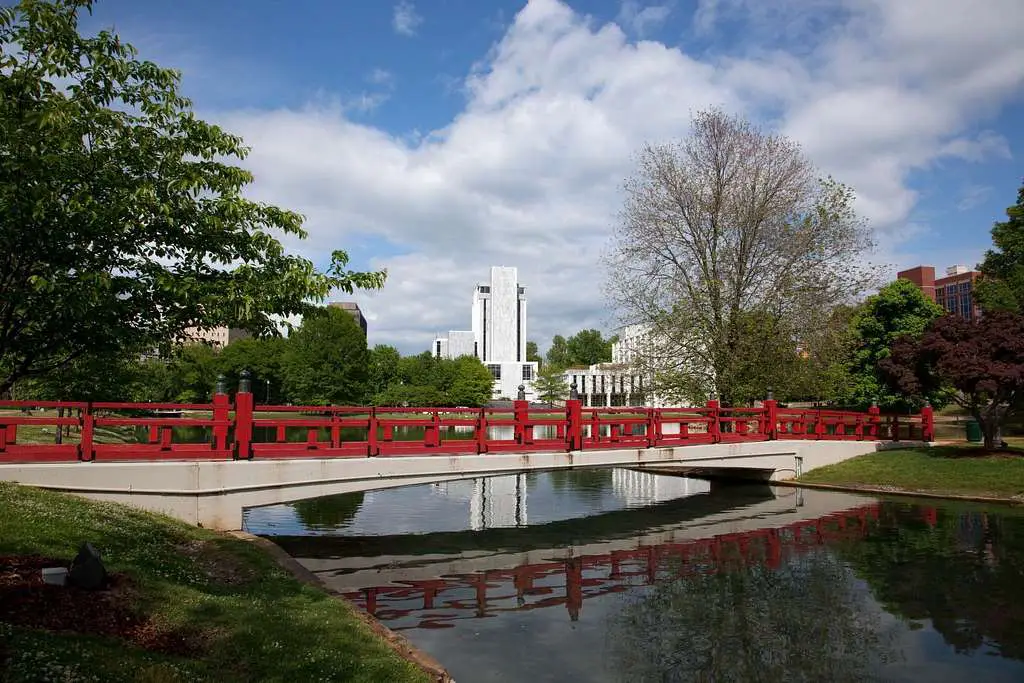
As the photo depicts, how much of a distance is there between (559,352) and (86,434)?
15582 centimetres

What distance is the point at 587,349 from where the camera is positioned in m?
163

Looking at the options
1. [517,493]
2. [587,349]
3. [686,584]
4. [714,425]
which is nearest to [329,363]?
[517,493]

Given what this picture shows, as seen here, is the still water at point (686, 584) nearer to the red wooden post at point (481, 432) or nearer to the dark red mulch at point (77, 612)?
the red wooden post at point (481, 432)

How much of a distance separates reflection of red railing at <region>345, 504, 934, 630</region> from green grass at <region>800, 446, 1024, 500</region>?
7.02 m

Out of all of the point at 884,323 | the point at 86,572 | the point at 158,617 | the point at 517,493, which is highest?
the point at 884,323

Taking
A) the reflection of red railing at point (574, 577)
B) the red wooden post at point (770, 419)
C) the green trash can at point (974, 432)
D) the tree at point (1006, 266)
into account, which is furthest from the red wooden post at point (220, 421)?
the tree at point (1006, 266)

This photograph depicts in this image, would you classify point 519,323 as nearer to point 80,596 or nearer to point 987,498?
point 987,498

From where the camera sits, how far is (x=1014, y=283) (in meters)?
39.2

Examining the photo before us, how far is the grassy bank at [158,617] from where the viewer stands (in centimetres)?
598

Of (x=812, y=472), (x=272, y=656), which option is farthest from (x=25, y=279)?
(x=812, y=472)

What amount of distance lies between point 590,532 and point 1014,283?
→ 114 ft

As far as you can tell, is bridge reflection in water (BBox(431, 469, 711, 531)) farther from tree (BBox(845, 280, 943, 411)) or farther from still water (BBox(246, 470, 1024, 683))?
tree (BBox(845, 280, 943, 411))

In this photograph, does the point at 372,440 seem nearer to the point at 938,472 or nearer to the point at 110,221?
the point at 110,221

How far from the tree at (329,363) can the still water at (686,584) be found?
5524 centimetres
